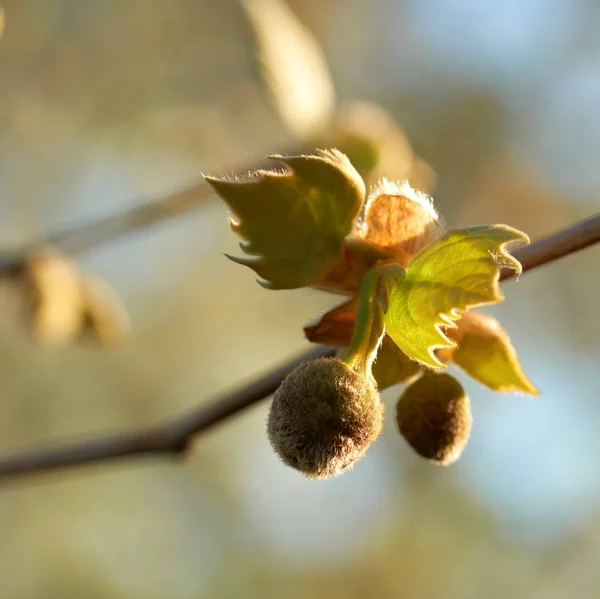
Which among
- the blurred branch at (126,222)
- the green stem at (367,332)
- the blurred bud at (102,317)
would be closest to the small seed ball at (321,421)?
the green stem at (367,332)

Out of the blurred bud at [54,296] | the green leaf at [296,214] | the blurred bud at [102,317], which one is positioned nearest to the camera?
the green leaf at [296,214]

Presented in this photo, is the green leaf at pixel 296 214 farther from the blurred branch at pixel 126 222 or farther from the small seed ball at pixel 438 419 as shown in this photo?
the blurred branch at pixel 126 222

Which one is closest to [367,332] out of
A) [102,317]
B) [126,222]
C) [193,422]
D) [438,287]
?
[438,287]

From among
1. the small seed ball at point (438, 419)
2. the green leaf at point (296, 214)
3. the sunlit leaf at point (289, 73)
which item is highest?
the green leaf at point (296, 214)

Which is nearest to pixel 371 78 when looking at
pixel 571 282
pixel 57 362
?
pixel 571 282

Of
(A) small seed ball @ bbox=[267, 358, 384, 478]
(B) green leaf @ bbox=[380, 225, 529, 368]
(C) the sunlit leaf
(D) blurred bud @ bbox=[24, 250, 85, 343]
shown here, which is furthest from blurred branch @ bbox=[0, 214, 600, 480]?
(C) the sunlit leaf

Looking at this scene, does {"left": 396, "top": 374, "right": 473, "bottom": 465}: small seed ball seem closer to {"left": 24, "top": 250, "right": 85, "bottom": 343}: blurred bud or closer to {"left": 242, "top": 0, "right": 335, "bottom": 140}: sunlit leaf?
{"left": 24, "top": 250, "right": 85, "bottom": 343}: blurred bud
